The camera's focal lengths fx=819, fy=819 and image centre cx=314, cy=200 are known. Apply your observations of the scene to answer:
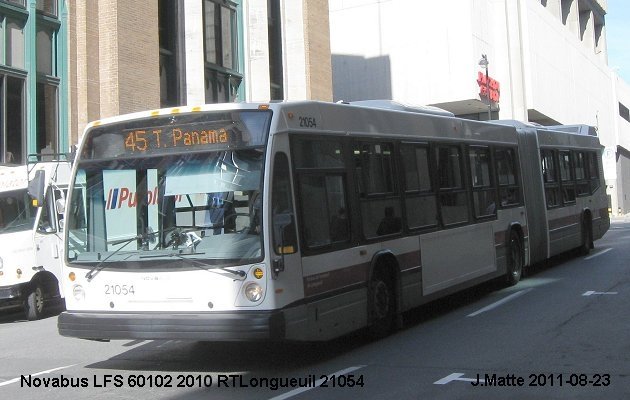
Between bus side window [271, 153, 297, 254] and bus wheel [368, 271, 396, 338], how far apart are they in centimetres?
204

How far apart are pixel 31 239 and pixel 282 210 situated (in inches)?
333

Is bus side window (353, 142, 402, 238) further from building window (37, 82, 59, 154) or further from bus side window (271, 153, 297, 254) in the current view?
building window (37, 82, 59, 154)

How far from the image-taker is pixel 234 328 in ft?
27.2

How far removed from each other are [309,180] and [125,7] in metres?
16.7

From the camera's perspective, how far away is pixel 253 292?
8.40 meters

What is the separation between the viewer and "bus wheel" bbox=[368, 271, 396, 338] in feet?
34.2

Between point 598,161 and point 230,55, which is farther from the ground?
point 230,55

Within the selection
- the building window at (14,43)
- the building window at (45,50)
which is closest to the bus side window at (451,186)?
the building window at (14,43)

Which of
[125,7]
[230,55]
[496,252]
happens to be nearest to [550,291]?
[496,252]

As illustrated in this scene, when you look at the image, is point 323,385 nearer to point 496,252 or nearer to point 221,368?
point 221,368

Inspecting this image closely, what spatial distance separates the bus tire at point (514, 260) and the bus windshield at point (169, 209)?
8222 millimetres

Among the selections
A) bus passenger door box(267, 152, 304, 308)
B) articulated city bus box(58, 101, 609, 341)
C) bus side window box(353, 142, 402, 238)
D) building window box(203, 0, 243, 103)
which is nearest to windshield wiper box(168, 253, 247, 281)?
articulated city bus box(58, 101, 609, 341)

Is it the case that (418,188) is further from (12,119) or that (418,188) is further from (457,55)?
(457,55)

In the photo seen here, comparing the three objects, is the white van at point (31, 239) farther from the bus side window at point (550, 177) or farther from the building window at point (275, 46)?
the building window at point (275, 46)
